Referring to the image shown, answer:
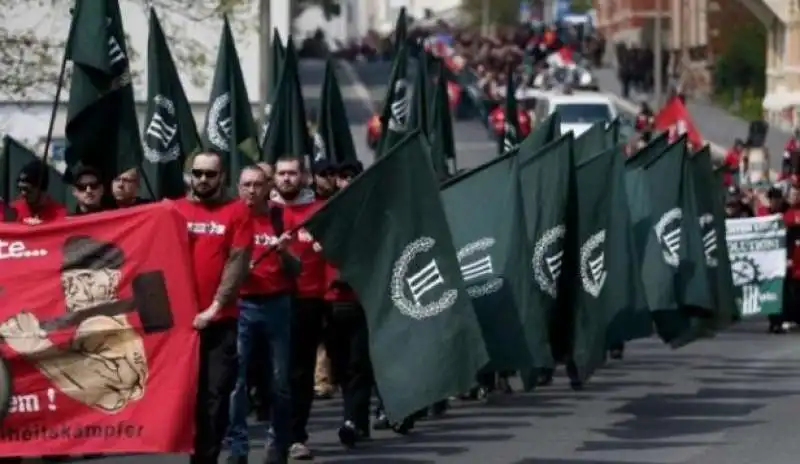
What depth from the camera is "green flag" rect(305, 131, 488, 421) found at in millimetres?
13812

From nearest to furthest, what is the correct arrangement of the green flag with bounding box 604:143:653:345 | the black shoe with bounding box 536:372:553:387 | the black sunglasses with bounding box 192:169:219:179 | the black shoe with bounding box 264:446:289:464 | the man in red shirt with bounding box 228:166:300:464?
the black sunglasses with bounding box 192:169:219:179 < the man in red shirt with bounding box 228:166:300:464 < the black shoe with bounding box 264:446:289:464 < the green flag with bounding box 604:143:653:345 < the black shoe with bounding box 536:372:553:387

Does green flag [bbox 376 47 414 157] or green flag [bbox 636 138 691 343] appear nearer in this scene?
green flag [bbox 636 138 691 343]

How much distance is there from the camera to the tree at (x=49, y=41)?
84.0 feet

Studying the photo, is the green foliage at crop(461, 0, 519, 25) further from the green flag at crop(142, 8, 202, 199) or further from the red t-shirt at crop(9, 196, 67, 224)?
the red t-shirt at crop(9, 196, 67, 224)

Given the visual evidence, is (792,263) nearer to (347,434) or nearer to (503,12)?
(347,434)

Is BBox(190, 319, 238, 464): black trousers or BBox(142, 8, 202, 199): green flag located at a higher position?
BBox(142, 8, 202, 199): green flag

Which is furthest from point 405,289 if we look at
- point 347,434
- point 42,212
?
point 42,212

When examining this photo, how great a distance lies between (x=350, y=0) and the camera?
14912cm

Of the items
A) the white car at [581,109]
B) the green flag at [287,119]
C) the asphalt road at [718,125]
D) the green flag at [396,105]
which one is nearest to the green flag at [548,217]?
the green flag at [287,119]

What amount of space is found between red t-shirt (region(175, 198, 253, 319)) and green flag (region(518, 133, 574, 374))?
168 inches

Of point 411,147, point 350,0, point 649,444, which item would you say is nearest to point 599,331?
point 649,444

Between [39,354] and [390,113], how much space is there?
10.3 meters

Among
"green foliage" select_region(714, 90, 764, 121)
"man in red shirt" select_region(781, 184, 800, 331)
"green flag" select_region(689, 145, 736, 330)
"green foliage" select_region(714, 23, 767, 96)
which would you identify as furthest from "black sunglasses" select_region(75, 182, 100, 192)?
"green foliage" select_region(714, 23, 767, 96)

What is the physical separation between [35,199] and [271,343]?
4.84 ft
